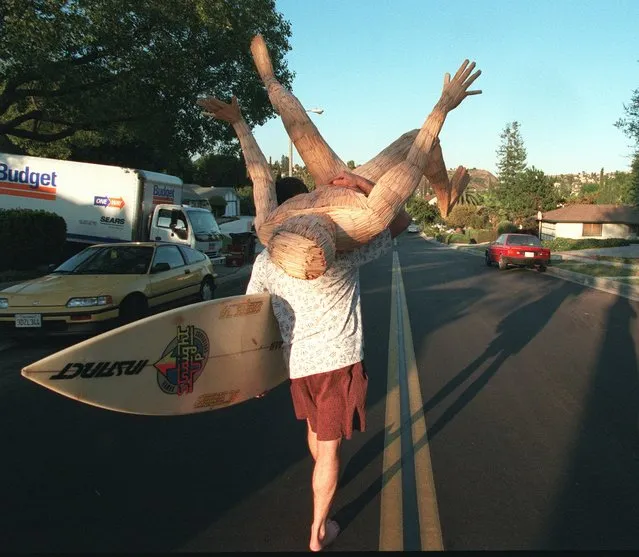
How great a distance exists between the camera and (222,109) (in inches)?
124

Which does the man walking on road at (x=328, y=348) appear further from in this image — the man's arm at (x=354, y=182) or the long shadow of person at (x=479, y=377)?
the long shadow of person at (x=479, y=377)

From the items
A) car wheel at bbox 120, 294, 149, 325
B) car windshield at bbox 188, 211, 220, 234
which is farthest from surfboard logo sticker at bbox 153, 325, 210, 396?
car windshield at bbox 188, 211, 220, 234

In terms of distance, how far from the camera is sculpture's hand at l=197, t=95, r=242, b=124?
3104 mm

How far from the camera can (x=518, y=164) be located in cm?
8238

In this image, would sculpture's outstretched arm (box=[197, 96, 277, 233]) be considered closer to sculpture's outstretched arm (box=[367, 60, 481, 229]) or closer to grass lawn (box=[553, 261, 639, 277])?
sculpture's outstretched arm (box=[367, 60, 481, 229])

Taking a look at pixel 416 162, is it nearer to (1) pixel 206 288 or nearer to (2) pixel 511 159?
(1) pixel 206 288

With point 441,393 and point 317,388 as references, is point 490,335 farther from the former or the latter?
point 317,388

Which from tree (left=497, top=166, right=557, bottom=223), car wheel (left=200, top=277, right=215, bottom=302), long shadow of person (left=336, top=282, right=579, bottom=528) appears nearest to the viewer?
long shadow of person (left=336, top=282, right=579, bottom=528)

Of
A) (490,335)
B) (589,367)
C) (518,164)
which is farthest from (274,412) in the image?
(518,164)

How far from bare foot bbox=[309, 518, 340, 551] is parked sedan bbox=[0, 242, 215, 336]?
567 cm

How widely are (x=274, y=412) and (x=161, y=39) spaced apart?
1213cm

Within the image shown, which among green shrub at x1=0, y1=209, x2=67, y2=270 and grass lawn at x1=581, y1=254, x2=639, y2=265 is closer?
green shrub at x1=0, y1=209, x2=67, y2=270

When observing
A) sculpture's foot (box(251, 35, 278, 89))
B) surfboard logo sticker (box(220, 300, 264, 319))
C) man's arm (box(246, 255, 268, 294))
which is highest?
Result: sculpture's foot (box(251, 35, 278, 89))

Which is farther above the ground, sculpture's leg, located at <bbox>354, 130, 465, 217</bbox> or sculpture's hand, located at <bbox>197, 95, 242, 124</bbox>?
sculpture's hand, located at <bbox>197, 95, 242, 124</bbox>
